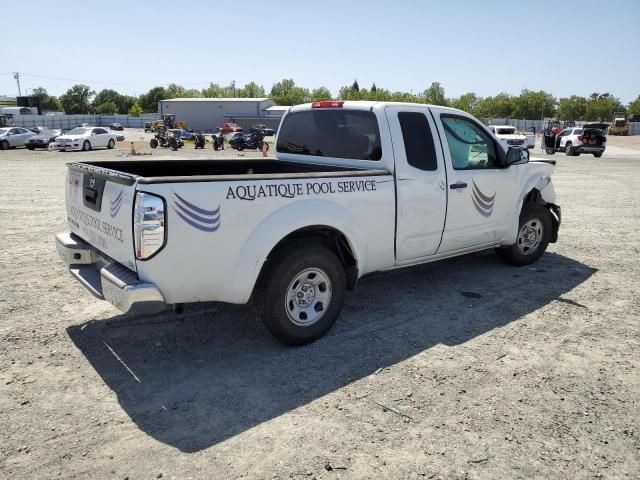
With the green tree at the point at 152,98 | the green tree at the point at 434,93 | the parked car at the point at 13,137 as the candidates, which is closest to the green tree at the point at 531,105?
the green tree at the point at 434,93

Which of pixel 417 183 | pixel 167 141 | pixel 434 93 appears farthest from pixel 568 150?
pixel 434 93

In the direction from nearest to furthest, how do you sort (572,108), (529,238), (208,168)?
(208,168), (529,238), (572,108)

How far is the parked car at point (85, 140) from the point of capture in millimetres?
29297

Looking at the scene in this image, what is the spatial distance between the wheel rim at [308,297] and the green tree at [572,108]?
14909 centimetres

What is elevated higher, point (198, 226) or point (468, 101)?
point (468, 101)

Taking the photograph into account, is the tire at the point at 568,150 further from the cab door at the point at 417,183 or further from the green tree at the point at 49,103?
the green tree at the point at 49,103

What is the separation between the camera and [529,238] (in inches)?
258

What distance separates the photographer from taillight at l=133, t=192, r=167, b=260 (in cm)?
326

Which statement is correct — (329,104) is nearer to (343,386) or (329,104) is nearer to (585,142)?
(343,386)

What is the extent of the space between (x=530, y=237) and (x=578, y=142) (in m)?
27.7

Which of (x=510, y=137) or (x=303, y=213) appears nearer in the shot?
(x=303, y=213)

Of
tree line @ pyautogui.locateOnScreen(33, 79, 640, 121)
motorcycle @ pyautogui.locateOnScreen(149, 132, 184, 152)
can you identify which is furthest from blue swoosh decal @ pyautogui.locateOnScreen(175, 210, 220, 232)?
tree line @ pyautogui.locateOnScreen(33, 79, 640, 121)

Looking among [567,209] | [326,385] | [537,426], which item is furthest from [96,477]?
[567,209]

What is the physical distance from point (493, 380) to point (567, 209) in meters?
8.71
